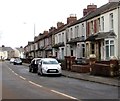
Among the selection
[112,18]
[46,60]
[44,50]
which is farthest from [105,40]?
[44,50]

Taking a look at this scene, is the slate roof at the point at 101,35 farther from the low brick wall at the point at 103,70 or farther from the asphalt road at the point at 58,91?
the asphalt road at the point at 58,91

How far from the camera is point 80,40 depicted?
49938mm

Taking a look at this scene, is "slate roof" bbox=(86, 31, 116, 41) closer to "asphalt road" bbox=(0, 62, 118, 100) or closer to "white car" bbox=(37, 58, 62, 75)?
"white car" bbox=(37, 58, 62, 75)

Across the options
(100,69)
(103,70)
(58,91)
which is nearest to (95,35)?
(100,69)

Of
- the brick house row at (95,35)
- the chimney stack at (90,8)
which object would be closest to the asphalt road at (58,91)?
the brick house row at (95,35)

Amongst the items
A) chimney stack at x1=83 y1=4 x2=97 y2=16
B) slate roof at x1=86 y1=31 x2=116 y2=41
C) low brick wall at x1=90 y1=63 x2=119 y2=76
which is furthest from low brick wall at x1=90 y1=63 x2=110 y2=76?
chimney stack at x1=83 y1=4 x2=97 y2=16

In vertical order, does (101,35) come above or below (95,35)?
below

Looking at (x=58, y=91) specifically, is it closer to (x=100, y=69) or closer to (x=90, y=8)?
(x=100, y=69)

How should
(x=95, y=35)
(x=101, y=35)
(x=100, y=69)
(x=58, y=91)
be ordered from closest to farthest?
(x=58, y=91), (x=100, y=69), (x=101, y=35), (x=95, y=35)

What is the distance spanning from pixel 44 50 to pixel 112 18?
46.0 meters

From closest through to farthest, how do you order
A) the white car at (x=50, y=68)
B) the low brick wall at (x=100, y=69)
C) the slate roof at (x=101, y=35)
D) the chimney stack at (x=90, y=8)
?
the low brick wall at (x=100, y=69) → the white car at (x=50, y=68) → the slate roof at (x=101, y=35) → the chimney stack at (x=90, y=8)

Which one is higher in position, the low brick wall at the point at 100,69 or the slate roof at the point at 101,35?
the slate roof at the point at 101,35

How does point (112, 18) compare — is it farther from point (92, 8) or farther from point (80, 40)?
point (92, 8)

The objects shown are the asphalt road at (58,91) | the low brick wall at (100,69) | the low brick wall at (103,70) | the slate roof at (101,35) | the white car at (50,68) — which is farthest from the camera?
the slate roof at (101,35)
